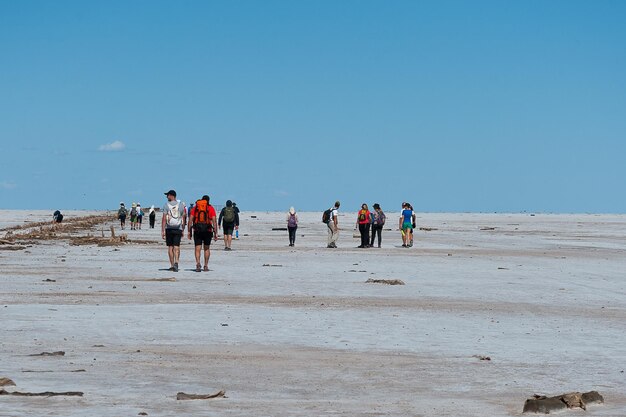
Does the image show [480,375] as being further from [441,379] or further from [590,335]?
[590,335]

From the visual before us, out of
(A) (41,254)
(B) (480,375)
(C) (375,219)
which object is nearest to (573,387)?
(B) (480,375)

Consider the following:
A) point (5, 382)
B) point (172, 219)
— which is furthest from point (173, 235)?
point (5, 382)

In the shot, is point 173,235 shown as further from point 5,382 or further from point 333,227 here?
point 333,227

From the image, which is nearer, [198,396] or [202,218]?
[198,396]

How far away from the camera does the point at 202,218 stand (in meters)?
25.5

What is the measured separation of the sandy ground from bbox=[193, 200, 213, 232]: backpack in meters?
1.19

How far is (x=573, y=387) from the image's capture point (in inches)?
407

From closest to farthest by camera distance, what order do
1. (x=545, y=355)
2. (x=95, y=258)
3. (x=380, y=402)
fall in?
(x=380, y=402) < (x=545, y=355) < (x=95, y=258)

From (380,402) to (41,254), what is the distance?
2620cm

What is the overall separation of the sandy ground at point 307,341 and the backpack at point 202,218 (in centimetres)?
119

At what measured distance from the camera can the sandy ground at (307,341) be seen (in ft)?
31.0

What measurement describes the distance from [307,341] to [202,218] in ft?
41.1

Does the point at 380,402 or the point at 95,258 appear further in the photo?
the point at 95,258

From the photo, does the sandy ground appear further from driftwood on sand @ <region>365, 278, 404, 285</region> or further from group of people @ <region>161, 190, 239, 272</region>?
group of people @ <region>161, 190, 239, 272</region>
